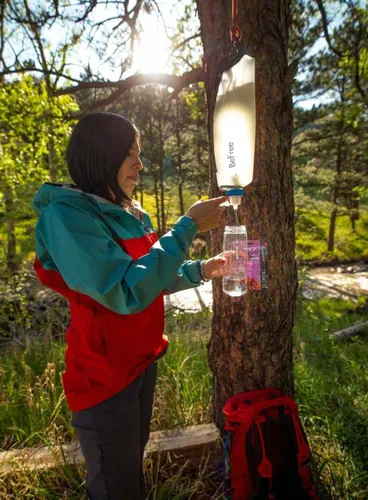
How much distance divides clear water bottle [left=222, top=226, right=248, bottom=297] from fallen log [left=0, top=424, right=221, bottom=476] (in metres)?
A: 0.99

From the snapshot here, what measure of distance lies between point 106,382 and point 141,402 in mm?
326

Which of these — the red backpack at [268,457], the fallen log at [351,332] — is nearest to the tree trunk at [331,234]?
the fallen log at [351,332]

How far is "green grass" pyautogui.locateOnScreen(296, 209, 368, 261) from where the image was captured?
1566 centimetres

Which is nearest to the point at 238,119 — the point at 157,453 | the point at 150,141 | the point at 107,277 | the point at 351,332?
the point at 107,277

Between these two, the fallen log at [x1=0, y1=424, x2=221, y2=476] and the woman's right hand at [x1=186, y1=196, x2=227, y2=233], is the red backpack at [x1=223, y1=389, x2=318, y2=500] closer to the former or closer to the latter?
the fallen log at [x1=0, y1=424, x2=221, y2=476]

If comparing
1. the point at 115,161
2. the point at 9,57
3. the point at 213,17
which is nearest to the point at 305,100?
the point at 9,57

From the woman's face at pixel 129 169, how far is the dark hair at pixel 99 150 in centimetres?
2

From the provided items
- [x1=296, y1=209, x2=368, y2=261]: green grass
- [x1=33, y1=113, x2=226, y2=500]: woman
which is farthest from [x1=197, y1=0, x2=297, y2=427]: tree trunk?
[x1=296, y1=209, x2=368, y2=261]: green grass

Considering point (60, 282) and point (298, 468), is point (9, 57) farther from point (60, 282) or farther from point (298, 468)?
point (298, 468)

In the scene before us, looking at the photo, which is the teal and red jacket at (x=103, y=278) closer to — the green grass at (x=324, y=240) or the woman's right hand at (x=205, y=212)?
the woman's right hand at (x=205, y=212)

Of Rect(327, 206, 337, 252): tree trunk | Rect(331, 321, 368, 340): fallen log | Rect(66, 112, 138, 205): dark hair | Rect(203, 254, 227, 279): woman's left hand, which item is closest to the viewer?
Rect(66, 112, 138, 205): dark hair

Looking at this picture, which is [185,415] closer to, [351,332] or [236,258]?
[236,258]

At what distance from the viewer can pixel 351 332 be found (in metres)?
5.11

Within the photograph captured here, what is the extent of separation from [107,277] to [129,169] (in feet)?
1.66
